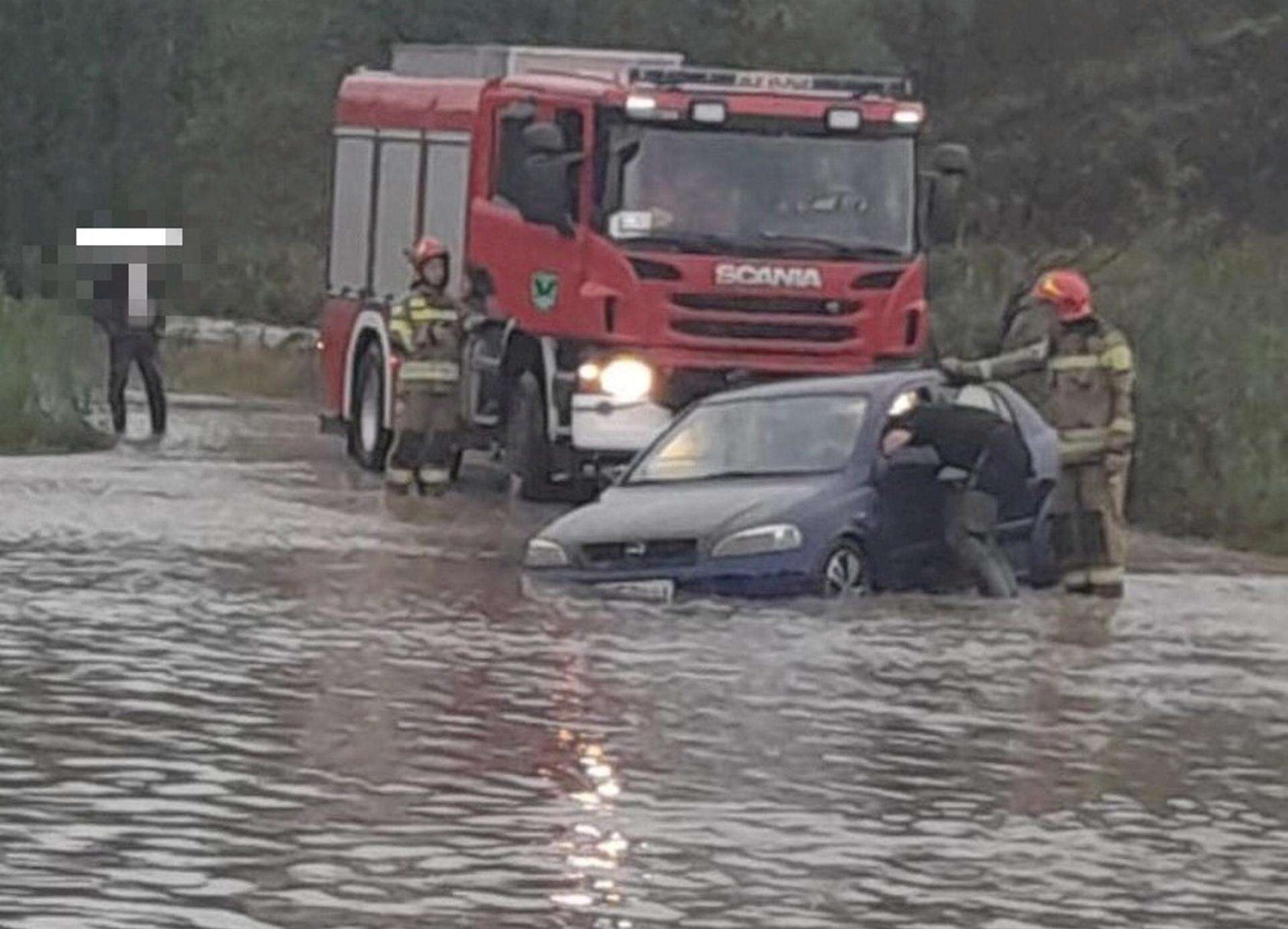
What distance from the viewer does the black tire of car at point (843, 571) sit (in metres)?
19.5

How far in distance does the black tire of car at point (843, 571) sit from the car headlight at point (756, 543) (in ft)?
0.80

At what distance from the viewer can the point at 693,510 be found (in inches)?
773

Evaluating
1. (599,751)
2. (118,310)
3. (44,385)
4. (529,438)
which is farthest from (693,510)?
(118,310)

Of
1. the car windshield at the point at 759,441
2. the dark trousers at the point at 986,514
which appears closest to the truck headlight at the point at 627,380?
the car windshield at the point at 759,441

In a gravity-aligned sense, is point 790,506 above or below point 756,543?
above

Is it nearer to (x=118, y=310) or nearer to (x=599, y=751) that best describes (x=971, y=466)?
(x=599, y=751)

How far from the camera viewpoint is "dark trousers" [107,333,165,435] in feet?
105

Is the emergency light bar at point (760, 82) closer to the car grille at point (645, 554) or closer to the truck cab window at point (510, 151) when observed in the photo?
the truck cab window at point (510, 151)

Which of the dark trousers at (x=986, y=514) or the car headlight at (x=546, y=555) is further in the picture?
the dark trousers at (x=986, y=514)

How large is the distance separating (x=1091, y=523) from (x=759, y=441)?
5.95 feet

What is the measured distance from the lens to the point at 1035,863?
11641 mm

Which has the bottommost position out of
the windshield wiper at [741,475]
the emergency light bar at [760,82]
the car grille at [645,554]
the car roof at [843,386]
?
the car grille at [645,554]

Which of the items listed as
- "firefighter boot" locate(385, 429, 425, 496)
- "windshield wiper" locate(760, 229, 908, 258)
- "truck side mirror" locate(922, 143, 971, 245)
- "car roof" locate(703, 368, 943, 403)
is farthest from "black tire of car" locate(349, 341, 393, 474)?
"car roof" locate(703, 368, 943, 403)

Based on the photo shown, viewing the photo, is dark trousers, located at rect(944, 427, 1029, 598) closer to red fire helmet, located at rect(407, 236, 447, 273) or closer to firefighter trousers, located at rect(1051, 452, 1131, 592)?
firefighter trousers, located at rect(1051, 452, 1131, 592)
